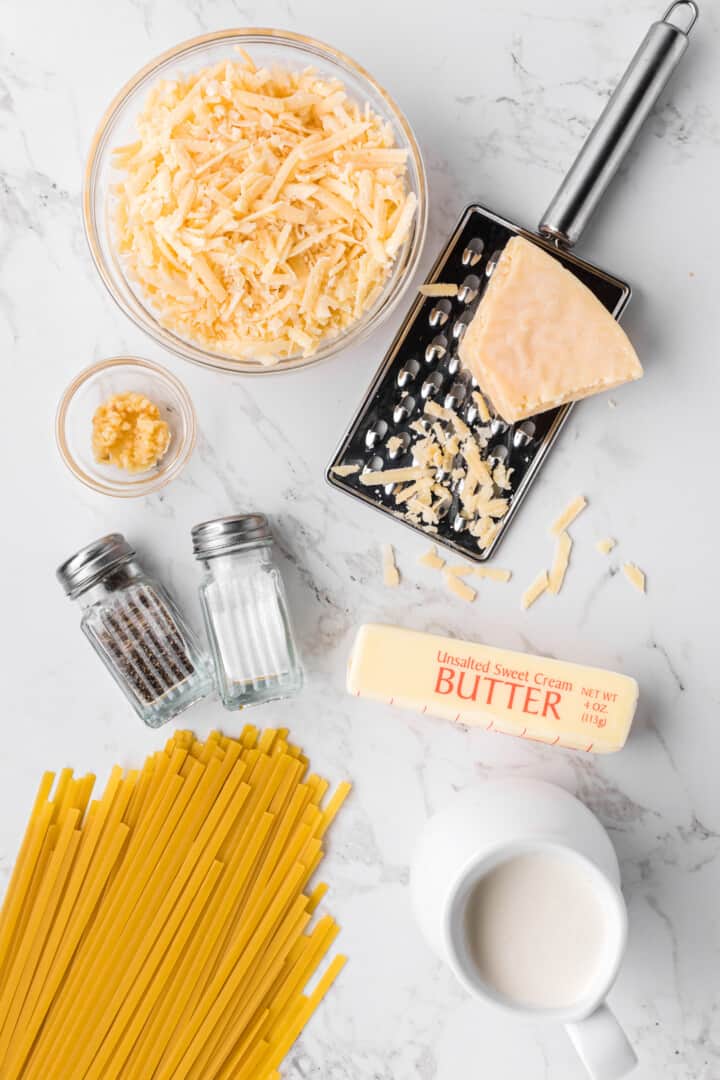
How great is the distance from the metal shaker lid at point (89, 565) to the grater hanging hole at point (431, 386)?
1.28 ft

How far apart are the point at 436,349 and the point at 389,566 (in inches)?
10.2

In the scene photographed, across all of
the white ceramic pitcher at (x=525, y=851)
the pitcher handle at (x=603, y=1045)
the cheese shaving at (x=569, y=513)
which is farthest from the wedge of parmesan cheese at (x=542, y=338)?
the pitcher handle at (x=603, y=1045)

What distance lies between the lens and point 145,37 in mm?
1052

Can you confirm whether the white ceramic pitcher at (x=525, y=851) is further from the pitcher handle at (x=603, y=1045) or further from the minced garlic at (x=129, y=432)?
the minced garlic at (x=129, y=432)

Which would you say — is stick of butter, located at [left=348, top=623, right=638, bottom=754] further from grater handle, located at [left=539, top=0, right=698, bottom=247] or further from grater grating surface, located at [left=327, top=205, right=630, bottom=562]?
grater handle, located at [left=539, top=0, right=698, bottom=247]

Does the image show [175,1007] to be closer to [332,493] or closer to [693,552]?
[332,493]

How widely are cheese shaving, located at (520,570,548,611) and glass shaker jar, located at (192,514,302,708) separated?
0.94ft

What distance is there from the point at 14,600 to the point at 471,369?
0.61m

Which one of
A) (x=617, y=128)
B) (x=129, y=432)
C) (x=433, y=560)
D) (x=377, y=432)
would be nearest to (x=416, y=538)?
(x=433, y=560)

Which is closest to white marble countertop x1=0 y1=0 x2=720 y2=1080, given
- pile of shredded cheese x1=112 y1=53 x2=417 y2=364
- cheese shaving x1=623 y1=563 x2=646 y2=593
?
cheese shaving x1=623 y1=563 x2=646 y2=593

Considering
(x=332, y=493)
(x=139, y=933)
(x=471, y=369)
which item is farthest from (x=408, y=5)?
(x=139, y=933)

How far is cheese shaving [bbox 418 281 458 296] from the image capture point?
1025 millimetres

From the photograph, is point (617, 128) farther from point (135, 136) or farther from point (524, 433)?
point (135, 136)

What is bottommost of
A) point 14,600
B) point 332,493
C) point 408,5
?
point 14,600
